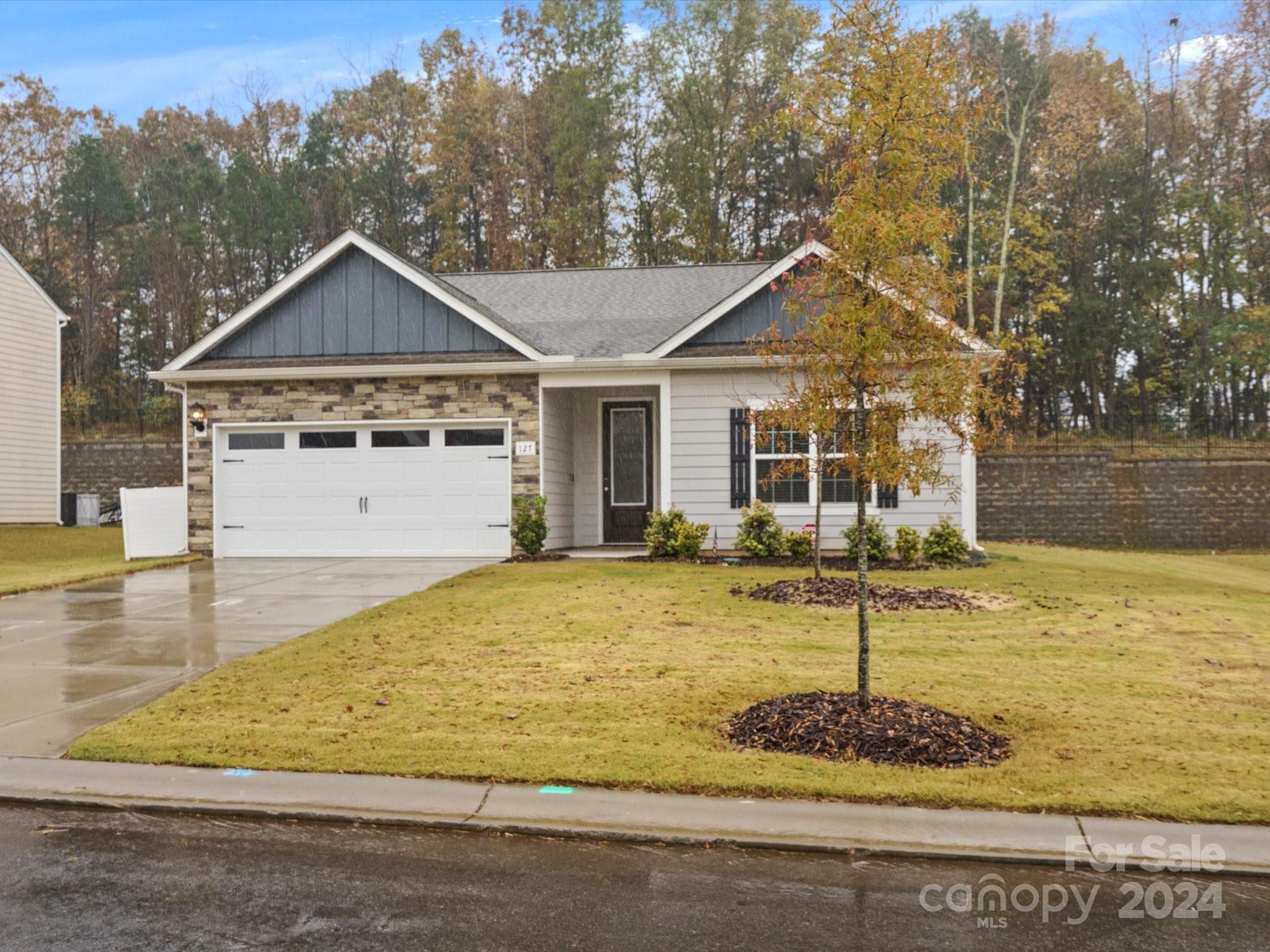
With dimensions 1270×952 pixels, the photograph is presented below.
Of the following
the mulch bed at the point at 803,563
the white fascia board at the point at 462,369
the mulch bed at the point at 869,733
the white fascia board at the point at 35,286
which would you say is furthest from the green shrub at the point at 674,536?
the white fascia board at the point at 35,286

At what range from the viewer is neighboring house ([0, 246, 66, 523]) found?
906 inches

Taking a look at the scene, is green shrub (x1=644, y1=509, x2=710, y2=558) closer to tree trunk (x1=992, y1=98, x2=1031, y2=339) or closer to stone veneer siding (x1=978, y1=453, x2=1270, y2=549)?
stone veneer siding (x1=978, y1=453, x2=1270, y2=549)

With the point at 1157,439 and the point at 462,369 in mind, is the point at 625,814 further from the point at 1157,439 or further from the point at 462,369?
the point at 1157,439

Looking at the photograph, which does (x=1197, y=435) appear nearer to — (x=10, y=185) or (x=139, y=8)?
(x=139, y=8)

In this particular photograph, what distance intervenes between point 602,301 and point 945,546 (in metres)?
7.89

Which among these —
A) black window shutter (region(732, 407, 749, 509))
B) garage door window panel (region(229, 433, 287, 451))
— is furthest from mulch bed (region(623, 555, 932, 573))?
garage door window panel (region(229, 433, 287, 451))

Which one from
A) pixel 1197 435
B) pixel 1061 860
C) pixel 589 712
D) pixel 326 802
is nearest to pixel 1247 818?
pixel 1061 860

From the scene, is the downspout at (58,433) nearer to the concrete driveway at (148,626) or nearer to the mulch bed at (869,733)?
→ the concrete driveway at (148,626)

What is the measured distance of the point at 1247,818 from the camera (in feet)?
15.6

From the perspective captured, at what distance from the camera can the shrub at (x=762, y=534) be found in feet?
49.1

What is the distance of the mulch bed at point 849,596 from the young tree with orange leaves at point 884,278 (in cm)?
460

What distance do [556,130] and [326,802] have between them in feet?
102

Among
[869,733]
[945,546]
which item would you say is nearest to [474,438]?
[945,546]

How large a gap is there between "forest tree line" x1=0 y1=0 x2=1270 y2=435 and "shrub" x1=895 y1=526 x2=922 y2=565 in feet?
49.2
